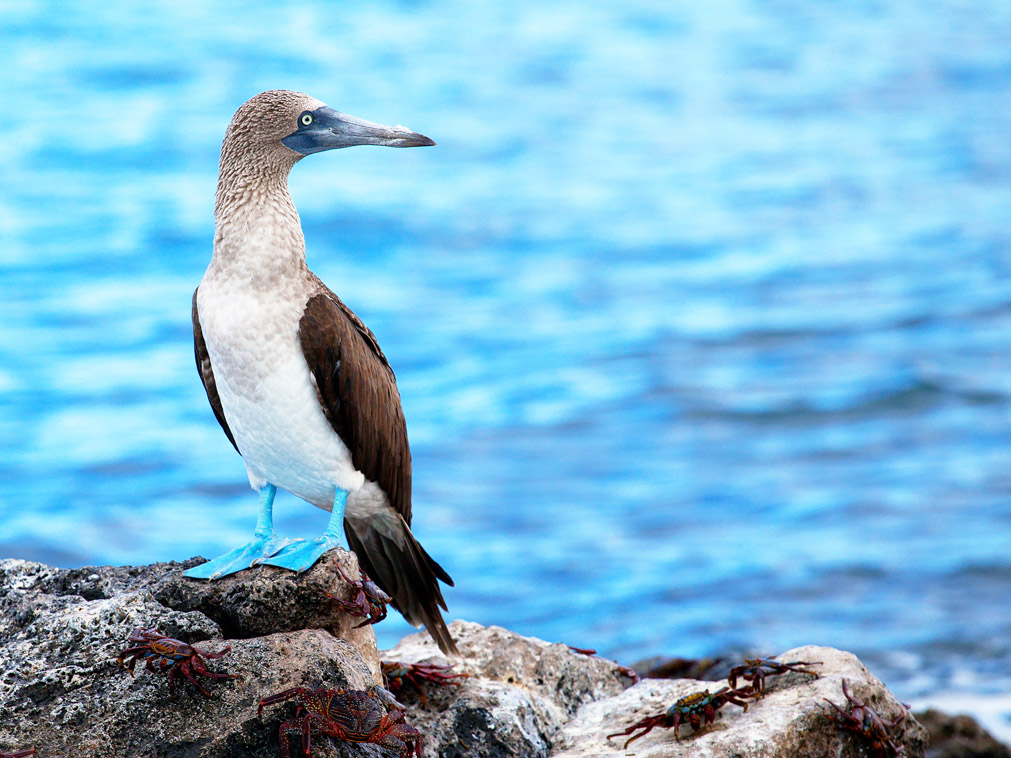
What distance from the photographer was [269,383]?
206 inches

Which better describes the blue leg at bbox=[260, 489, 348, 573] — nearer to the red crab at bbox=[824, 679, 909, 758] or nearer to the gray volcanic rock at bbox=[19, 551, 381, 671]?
the gray volcanic rock at bbox=[19, 551, 381, 671]

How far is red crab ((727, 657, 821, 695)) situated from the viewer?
5.32 metres

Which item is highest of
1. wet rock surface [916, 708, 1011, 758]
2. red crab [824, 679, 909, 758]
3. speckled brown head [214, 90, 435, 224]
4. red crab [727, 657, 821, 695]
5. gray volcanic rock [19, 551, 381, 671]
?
speckled brown head [214, 90, 435, 224]

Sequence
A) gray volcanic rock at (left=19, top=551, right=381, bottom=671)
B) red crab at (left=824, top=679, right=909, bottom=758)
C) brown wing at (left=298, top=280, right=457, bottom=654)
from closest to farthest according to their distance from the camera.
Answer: gray volcanic rock at (left=19, top=551, right=381, bottom=671)
red crab at (left=824, top=679, right=909, bottom=758)
brown wing at (left=298, top=280, right=457, bottom=654)

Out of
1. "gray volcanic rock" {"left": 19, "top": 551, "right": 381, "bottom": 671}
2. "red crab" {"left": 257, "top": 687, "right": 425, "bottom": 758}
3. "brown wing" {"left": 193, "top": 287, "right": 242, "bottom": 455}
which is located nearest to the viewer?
"red crab" {"left": 257, "top": 687, "right": 425, "bottom": 758}

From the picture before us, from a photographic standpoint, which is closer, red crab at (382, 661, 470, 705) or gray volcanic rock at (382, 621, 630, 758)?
gray volcanic rock at (382, 621, 630, 758)

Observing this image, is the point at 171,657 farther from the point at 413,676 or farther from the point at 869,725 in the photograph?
→ the point at 869,725

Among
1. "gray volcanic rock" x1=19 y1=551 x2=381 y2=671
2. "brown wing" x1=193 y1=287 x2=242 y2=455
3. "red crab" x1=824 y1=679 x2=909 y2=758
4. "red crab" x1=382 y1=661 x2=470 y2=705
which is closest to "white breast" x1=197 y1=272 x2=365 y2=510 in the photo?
"brown wing" x1=193 y1=287 x2=242 y2=455

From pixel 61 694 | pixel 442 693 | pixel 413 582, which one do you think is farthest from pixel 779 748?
pixel 61 694

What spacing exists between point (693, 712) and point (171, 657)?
2.21 metres

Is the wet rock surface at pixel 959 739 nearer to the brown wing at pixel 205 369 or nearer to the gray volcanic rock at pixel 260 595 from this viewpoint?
the gray volcanic rock at pixel 260 595

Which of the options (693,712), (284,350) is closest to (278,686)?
(284,350)

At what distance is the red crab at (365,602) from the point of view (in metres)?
A: 4.92

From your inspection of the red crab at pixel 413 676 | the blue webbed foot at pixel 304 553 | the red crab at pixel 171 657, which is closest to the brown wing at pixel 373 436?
the red crab at pixel 413 676
